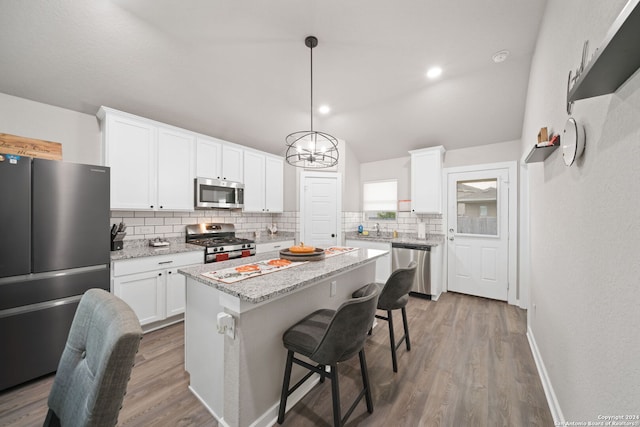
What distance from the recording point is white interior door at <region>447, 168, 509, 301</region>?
3.71m

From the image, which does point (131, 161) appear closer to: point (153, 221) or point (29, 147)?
point (29, 147)

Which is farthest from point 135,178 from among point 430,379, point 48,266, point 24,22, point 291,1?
point 430,379

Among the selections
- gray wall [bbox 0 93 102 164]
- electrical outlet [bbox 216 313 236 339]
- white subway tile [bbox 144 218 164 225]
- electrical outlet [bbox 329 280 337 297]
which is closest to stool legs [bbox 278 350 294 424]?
electrical outlet [bbox 216 313 236 339]

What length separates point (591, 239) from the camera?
1137 mm

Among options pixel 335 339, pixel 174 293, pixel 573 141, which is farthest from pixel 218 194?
pixel 573 141

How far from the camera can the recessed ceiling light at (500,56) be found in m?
2.51

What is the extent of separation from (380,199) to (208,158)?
3262 mm

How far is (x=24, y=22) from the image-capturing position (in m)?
1.92

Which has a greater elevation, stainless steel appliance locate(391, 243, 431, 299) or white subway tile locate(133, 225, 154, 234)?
white subway tile locate(133, 225, 154, 234)

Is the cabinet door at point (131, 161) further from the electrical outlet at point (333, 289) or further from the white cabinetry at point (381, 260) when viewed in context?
the white cabinetry at point (381, 260)

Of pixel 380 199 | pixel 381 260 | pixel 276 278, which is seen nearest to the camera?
pixel 276 278

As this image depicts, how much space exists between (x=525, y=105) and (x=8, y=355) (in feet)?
18.7

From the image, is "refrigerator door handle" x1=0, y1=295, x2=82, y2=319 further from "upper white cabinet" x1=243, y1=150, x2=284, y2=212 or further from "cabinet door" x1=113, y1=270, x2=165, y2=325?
"upper white cabinet" x1=243, y1=150, x2=284, y2=212

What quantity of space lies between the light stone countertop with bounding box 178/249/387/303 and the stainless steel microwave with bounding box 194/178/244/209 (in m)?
1.77
